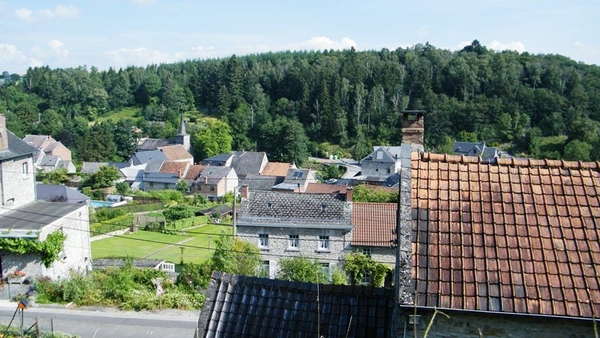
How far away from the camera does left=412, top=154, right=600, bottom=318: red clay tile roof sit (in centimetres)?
614

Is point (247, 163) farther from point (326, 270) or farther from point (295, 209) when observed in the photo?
point (326, 270)

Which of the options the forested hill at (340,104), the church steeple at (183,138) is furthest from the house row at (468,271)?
the church steeple at (183,138)

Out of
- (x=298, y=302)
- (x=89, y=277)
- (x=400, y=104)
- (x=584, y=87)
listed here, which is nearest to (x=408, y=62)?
(x=400, y=104)

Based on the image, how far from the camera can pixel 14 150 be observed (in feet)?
83.5

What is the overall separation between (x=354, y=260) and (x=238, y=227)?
6660 millimetres

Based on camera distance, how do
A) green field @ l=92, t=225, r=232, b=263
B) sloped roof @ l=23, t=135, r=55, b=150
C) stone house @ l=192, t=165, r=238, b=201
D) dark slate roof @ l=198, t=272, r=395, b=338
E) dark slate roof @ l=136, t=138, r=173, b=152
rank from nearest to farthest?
dark slate roof @ l=198, t=272, r=395, b=338 < green field @ l=92, t=225, r=232, b=263 < stone house @ l=192, t=165, r=238, b=201 < sloped roof @ l=23, t=135, r=55, b=150 < dark slate roof @ l=136, t=138, r=173, b=152

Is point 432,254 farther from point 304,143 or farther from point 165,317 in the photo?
point 304,143

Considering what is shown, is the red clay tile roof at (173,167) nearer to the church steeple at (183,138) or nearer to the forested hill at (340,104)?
the forested hill at (340,104)

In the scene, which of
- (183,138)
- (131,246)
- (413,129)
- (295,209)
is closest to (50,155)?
(183,138)

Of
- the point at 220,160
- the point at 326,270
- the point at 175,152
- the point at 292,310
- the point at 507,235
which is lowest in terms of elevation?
the point at 326,270

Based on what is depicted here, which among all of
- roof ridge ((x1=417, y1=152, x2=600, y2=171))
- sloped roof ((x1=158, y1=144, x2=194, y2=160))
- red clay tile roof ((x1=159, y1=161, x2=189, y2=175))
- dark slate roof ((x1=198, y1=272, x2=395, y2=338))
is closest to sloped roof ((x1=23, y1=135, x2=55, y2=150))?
sloped roof ((x1=158, y1=144, x2=194, y2=160))

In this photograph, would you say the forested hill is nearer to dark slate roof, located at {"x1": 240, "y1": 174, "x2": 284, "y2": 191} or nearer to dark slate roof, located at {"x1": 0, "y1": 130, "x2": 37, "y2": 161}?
dark slate roof, located at {"x1": 240, "y1": 174, "x2": 284, "y2": 191}

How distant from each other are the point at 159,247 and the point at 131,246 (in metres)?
2.30

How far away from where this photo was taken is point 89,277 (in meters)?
21.0
